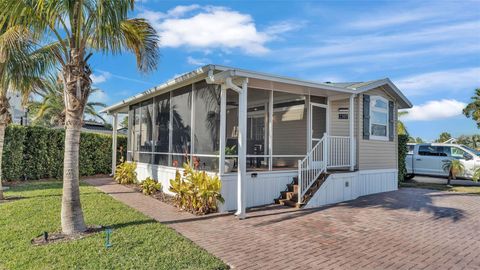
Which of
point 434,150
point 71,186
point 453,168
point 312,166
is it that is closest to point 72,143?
point 71,186

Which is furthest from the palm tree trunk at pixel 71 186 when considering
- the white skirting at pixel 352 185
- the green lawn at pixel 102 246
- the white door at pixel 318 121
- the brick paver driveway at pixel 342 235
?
the white door at pixel 318 121

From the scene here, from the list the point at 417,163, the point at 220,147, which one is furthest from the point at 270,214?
the point at 417,163

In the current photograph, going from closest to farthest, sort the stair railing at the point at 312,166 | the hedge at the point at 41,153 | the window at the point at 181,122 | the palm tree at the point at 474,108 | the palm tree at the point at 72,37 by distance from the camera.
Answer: the palm tree at the point at 72,37, the stair railing at the point at 312,166, the window at the point at 181,122, the hedge at the point at 41,153, the palm tree at the point at 474,108

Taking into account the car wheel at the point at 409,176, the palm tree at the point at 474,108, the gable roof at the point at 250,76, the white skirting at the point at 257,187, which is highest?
the palm tree at the point at 474,108

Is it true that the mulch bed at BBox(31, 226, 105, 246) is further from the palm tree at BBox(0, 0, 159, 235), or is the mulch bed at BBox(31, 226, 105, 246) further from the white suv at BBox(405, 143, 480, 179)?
the white suv at BBox(405, 143, 480, 179)

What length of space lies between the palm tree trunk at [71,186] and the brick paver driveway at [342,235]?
1583 millimetres

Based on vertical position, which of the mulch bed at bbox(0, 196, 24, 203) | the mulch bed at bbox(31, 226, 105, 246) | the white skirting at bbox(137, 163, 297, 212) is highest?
the white skirting at bbox(137, 163, 297, 212)

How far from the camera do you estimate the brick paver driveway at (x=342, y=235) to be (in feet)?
13.8

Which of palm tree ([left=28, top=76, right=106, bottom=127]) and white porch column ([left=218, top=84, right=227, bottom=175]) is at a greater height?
palm tree ([left=28, top=76, right=106, bottom=127])

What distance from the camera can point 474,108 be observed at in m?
34.1

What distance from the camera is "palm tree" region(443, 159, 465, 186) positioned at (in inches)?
491

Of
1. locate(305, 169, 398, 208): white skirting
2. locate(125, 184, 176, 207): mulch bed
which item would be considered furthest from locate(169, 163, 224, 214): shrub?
locate(305, 169, 398, 208): white skirting

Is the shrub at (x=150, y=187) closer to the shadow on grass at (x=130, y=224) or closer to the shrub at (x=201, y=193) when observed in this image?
the shrub at (x=201, y=193)

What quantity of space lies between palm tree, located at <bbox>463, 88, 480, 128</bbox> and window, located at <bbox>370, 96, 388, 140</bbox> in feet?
93.4
